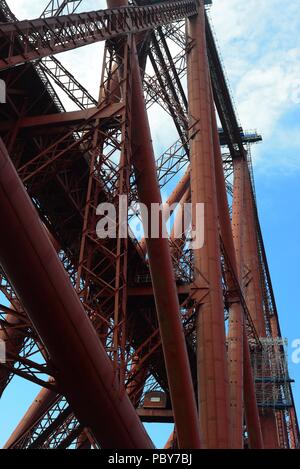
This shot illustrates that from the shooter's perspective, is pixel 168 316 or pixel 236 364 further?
pixel 236 364

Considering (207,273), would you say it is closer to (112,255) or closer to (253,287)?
(112,255)

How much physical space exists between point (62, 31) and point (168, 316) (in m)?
→ 6.82

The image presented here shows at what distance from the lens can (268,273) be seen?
45688 mm

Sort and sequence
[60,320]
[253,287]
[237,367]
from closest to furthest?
1. [60,320]
2. [237,367]
3. [253,287]

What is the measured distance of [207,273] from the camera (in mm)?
18219

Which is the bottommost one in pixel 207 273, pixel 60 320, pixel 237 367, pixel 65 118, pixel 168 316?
pixel 60 320

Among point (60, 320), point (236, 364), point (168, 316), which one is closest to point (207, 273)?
point (168, 316)

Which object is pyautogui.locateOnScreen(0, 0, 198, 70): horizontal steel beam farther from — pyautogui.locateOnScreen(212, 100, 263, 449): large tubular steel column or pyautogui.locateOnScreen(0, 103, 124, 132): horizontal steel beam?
pyautogui.locateOnScreen(212, 100, 263, 449): large tubular steel column

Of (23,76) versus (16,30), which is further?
(23,76)

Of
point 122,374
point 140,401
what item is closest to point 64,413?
point 140,401

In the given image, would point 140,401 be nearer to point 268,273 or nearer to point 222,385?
point 222,385

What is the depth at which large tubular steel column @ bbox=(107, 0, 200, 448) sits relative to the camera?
46.2ft

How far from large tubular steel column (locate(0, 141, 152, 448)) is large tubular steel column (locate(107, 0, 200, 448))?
4.24 meters
